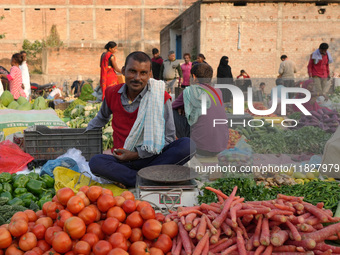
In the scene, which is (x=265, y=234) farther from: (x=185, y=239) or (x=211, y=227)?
(x=185, y=239)

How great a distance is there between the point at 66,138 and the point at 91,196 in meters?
2.53

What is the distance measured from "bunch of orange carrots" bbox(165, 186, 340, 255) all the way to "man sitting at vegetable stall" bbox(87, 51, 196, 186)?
1420 mm

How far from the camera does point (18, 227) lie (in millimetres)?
2098

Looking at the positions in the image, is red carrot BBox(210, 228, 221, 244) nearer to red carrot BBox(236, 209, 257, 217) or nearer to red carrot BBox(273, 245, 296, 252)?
red carrot BBox(236, 209, 257, 217)

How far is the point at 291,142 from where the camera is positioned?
5.09m

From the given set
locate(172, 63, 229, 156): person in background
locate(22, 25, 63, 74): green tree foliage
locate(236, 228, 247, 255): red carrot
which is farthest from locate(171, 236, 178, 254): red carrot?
locate(22, 25, 63, 74): green tree foliage

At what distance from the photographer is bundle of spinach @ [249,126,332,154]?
4828mm

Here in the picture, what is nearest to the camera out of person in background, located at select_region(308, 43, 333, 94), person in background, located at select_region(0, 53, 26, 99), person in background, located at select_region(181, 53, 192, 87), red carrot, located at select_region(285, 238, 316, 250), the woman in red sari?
red carrot, located at select_region(285, 238, 316, 250)

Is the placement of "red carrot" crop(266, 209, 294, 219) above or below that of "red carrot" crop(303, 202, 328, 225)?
above

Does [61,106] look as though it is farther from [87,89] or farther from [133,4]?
[133,4]

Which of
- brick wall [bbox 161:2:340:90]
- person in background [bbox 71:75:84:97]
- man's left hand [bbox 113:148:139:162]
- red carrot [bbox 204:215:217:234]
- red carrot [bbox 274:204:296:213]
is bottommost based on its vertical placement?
red carrot [bbox 204:215:217:234]

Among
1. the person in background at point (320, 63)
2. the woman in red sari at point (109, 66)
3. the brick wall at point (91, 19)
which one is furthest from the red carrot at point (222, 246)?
the brick wall at point (91, 19)

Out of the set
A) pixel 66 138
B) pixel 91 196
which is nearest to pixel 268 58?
pixel 66 138

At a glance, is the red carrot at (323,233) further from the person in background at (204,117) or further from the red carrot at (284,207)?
the person in background at (204,117)
